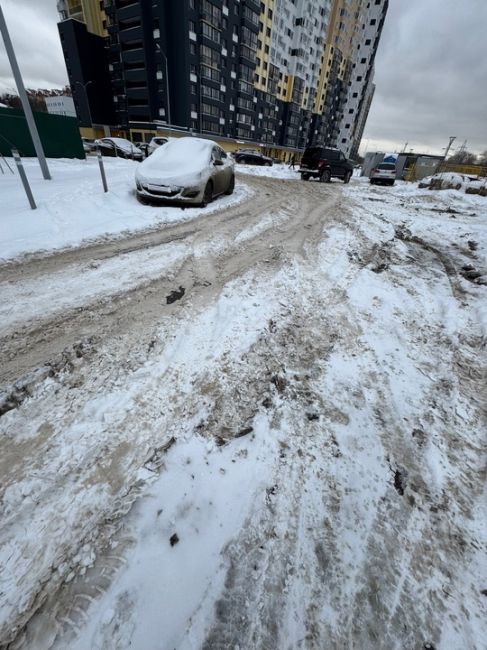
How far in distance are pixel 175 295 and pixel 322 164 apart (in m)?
17.1

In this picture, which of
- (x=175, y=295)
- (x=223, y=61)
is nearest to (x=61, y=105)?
(x=223, y=61)

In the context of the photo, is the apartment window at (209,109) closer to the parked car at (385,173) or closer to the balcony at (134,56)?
the balcony at (134,56)

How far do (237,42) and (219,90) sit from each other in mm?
8036

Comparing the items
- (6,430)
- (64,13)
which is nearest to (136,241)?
(6,430)

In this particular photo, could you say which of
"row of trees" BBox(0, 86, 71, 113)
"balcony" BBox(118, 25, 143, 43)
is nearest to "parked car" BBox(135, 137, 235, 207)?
"balcony" BBox(118, 25, 143, 43)

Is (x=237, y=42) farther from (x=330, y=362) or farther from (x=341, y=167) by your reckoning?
(x=330, y=362)

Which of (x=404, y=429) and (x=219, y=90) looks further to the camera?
(x=219, y=90)

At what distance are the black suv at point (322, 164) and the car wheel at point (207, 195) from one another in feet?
38.8

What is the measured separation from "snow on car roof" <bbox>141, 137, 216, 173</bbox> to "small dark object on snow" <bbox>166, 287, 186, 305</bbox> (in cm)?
492

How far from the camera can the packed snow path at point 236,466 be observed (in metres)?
1.30

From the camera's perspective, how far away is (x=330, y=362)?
2.78 meters

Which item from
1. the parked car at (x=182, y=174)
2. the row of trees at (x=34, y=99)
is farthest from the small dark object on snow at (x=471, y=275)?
the row of trees at (x=34, y=99)

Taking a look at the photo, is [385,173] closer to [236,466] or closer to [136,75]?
[236,466]

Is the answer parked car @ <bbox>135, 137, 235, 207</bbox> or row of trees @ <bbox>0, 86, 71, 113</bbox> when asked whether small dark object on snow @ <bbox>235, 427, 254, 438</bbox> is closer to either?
parked car @ <bbox>135, 137, 235, 207</bbox>
